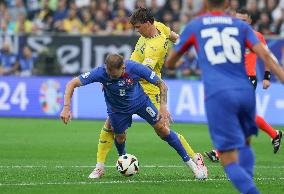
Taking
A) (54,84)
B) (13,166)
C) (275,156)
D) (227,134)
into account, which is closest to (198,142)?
(275,156)

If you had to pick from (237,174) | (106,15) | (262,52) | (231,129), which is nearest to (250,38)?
(262,52)

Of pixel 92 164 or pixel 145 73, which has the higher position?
pixel 145 73

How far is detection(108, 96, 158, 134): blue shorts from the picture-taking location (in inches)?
458

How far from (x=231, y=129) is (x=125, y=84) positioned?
3275mm

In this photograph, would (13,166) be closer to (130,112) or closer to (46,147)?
(130,112)

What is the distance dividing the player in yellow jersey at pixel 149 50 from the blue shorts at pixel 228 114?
3602mm

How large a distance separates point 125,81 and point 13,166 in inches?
103

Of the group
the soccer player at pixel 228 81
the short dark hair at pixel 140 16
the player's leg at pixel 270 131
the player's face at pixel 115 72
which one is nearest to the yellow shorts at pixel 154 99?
the short dark hair at pixel 140 16

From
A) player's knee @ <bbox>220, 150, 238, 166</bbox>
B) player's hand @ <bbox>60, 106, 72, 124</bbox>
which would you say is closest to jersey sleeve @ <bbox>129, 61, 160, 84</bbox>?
player's hand @ <bbox>60, 106, 72, 124</bbox>

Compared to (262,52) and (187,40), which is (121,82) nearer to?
(187,40)

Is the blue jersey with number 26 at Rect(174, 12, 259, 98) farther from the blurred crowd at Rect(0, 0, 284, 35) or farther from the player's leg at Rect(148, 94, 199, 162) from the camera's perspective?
the blurred crowd at Rect(0, 0, 284, 35)

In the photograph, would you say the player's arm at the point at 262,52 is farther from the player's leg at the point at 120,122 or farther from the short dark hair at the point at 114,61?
the player's leg at the point at 120,122

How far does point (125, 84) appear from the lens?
1134 centimetres

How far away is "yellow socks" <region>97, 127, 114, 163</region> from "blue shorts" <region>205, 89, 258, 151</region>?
3.78 m
